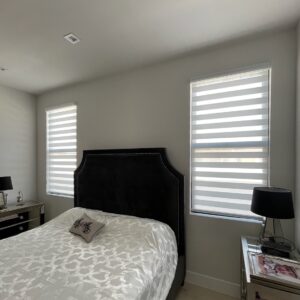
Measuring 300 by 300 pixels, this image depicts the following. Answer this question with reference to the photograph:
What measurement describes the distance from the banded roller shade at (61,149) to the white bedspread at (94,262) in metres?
1.10

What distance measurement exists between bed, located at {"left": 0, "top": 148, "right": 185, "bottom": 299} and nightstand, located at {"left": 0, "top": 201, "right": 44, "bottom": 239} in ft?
2.93

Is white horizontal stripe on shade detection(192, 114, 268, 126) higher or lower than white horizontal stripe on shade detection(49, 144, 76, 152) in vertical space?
higher

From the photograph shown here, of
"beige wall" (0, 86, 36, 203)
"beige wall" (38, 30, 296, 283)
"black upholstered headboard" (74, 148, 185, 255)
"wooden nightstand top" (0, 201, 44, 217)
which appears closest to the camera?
"beige wall" (38, 30, 296, 283)

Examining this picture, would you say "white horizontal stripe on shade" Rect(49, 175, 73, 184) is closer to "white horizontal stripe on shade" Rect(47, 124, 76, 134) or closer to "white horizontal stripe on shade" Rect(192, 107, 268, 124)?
"white horizontal stripe on shade" Rect(47, 124, 76, 134)

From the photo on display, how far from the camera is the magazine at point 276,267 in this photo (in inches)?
53.8

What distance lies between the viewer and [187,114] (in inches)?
94.8

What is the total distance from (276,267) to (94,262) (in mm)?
1351

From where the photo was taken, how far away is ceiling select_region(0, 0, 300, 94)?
162 cm

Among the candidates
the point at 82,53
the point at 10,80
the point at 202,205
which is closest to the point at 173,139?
the point at 202,205

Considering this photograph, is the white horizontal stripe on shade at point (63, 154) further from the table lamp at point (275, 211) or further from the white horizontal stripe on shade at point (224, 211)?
the table lamp at point (275, 211)

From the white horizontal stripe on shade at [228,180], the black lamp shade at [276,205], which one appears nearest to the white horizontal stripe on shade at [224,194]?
the white horizontal stripe on shade at [228,180]

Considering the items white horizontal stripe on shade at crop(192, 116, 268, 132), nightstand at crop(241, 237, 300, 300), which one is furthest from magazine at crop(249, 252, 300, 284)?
white horizontal stripe on shade at crop(192, 116, 268, 132)

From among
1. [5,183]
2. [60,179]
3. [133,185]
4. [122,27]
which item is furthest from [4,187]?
[122,27]

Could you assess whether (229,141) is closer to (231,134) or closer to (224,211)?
(231,134)
